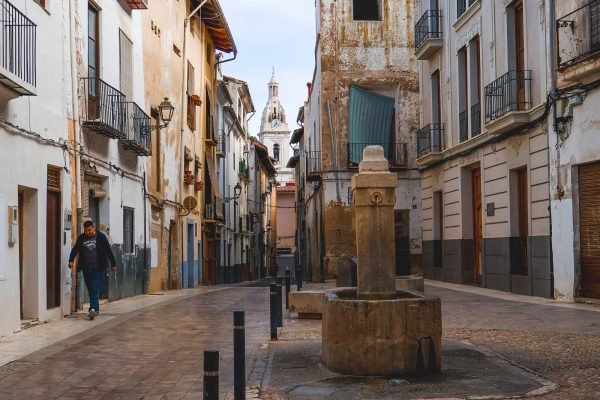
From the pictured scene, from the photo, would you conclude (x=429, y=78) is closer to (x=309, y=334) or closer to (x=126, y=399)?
(x=309, y=334)

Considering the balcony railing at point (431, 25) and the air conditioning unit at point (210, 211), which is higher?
the balcony railing at point (431, 25)

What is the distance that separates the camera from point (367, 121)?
1114 inches

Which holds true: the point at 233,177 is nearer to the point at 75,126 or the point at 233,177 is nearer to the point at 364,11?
the point at 364,11

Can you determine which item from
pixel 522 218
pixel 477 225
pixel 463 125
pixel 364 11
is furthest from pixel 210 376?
pixel 364 11

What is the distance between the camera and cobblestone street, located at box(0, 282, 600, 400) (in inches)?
271

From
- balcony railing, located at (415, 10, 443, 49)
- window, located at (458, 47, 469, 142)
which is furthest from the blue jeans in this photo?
balcony railing, located at (415, 10, 443, 49)

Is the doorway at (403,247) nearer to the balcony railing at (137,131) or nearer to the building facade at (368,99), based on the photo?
the building facade at (368,99)

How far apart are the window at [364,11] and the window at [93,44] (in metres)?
14.6

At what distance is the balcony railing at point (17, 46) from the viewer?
33.0 feet

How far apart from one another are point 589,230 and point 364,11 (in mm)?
16243

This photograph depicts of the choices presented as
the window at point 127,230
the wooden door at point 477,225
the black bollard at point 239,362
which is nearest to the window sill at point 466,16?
the wooden door at point 477,225

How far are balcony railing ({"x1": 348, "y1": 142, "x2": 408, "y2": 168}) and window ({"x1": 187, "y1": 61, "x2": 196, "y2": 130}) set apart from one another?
17.9 feet

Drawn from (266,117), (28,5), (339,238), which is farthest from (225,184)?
(266,117)

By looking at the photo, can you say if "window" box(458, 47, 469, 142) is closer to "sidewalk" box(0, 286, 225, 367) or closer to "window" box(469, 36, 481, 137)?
"window" box(469, 36, 481, 137)
